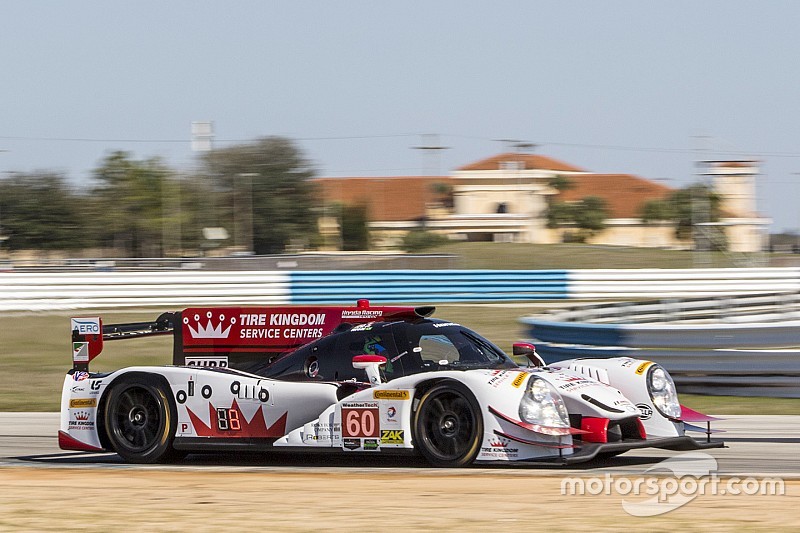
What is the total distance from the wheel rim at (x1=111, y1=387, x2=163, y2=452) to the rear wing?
1.83 feet

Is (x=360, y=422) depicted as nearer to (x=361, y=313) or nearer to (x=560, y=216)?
(x=361, y=313)

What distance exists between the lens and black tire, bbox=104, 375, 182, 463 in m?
8.38

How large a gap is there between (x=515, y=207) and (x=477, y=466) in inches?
3282

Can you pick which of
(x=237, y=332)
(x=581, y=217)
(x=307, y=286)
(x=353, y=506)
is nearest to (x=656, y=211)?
(x=581, y=217)

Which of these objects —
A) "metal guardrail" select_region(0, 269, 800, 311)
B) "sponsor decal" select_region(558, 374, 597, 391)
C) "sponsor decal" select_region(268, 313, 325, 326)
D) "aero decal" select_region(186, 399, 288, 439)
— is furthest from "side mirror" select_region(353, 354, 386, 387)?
"metal guardrail" select_region(0, 269, 800, 311)

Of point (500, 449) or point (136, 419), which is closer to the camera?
point (500, 449)

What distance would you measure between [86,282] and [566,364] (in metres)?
19.6

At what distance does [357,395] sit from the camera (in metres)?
7.75

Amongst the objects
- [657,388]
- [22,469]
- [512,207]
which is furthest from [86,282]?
[512,207]

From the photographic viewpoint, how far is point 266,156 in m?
75.4

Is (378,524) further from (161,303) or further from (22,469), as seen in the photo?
(161,303)

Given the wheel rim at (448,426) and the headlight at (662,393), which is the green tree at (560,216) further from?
the wheel rim at (448,426)

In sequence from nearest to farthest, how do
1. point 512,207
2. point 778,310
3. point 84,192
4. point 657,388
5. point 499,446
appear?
point 499,446 < point 657,388 < point 778,310 < point 84,192 < point 512,207

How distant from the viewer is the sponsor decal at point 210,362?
900 centimetres
